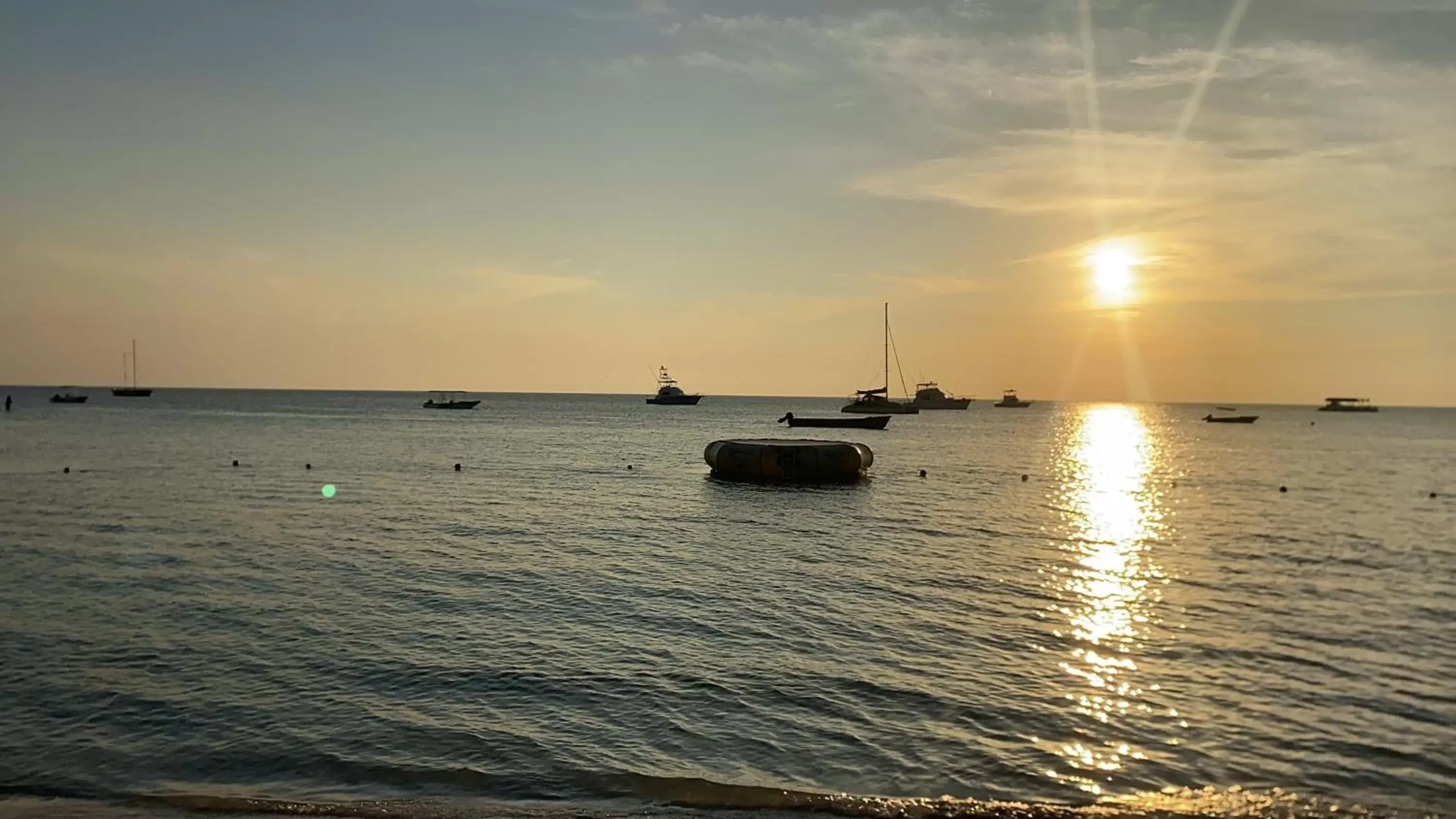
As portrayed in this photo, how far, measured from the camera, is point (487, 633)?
2097 cm

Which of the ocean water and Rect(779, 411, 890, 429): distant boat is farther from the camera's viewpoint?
Rect(779, 411, 890, 429): distant boat

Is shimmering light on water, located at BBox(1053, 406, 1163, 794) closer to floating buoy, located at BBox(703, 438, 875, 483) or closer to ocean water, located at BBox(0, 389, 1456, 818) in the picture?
ocean water, located at BBox(0, 389, 1456, 818)

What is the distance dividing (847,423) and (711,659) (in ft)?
376

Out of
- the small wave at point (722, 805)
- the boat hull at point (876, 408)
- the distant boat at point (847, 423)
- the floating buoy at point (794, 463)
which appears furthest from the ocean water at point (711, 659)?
the boat hull at point (876, 408)

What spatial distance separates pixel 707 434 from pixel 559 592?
107385 mm

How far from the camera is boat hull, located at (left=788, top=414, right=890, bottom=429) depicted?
390 ft

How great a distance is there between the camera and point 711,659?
19000mm

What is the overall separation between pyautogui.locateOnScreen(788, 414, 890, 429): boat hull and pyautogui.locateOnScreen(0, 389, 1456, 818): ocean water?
7069 centimetres

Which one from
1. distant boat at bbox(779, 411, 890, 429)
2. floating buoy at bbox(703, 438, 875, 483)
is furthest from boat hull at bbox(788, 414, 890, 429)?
floating buoy at bbox(703, 438, 875, 483)

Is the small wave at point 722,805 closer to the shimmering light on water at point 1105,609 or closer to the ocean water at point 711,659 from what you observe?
the ocean water at point 711,659

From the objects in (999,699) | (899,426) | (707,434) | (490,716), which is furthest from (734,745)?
(899,426)

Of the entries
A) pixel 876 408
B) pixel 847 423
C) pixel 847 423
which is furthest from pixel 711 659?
pixel 876 408

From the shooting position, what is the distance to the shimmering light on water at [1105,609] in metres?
14.3

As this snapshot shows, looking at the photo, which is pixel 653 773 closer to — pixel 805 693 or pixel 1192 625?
pixel 805 693
